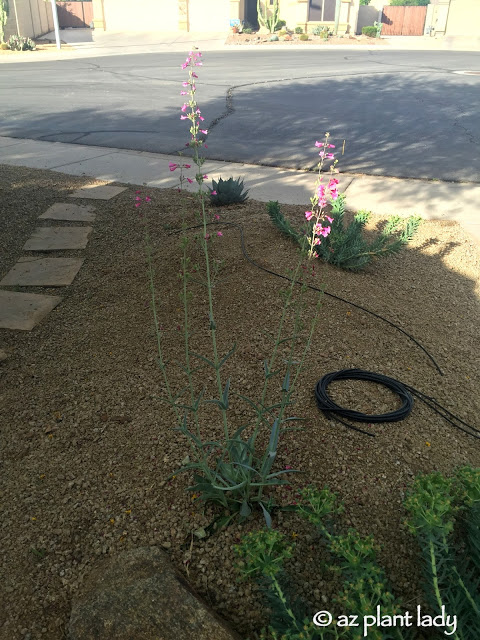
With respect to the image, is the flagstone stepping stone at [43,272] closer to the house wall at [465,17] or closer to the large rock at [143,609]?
the large rock at [143,609]

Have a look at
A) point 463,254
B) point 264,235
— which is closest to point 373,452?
point 264,235

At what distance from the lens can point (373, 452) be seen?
2727mm

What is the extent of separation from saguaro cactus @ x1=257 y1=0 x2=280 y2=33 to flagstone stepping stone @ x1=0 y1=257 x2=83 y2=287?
3269 cm

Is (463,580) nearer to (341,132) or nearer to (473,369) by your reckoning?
(473,369)

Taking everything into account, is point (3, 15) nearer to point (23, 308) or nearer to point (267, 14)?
point (267, 14)

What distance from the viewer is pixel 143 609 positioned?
1.94 m

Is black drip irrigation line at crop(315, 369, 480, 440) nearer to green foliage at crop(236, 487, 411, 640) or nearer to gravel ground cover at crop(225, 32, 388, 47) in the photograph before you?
green foliage at crop(236, 487, 411, 640)

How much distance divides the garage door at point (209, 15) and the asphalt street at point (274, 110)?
15.9 m

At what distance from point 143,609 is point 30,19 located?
1387 inches

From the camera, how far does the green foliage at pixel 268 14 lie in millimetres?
33156

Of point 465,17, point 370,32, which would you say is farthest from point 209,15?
point 465,17

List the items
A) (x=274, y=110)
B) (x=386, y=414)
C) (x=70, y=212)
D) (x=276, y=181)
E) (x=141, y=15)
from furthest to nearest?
(x=141, y=15) → (x=274, y=110) → (x=276, y=181) → (x=70, y=212) → (x=386, y=414)

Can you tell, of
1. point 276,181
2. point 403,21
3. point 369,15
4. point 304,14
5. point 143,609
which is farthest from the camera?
point 403,21

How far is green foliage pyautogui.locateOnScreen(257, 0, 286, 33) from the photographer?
109 ft
